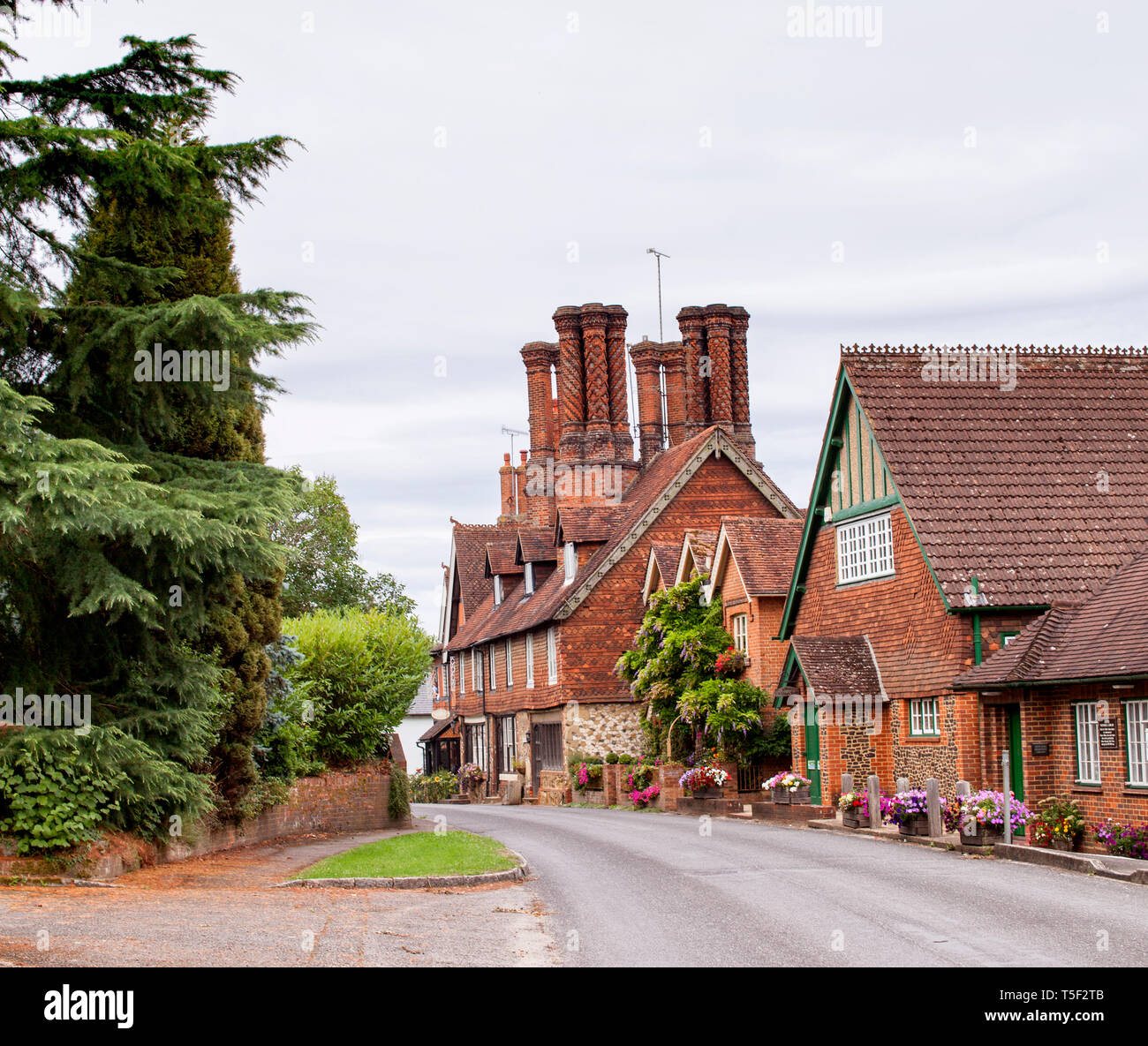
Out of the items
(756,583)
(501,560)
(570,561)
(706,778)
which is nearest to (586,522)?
(570,561)

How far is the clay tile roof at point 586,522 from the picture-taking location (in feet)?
142

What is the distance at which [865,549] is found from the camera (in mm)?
27406

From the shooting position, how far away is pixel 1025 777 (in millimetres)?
21234

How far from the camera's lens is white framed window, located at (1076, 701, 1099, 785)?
19.8m

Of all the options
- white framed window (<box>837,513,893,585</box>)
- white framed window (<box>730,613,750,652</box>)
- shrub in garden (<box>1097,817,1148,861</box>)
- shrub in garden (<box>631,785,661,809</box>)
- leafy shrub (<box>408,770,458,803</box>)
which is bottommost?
leafy shrub (<box>408,770,458,803</box>)

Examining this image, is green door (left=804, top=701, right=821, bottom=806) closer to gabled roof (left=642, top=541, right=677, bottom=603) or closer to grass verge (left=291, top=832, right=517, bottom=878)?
grass verge (left=291, top=832, right=517, bottom=878)

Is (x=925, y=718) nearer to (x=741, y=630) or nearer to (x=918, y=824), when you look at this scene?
(x=918, y=824)

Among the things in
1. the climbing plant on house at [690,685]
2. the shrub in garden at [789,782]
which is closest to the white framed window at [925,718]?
the shrub in garden at [789,782]

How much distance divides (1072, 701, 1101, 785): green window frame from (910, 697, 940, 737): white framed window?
14.5 feet

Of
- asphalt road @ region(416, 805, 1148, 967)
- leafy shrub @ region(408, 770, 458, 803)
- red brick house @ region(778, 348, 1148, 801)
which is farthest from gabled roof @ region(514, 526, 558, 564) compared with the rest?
asphalt road @ region(416, 805, 1148, 967)

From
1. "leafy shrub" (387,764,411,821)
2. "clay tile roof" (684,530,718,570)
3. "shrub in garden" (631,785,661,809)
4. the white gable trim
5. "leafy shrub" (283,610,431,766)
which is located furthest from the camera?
the white gable trim

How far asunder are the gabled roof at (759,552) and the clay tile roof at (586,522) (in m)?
8.45

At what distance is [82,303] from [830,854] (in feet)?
41.3
